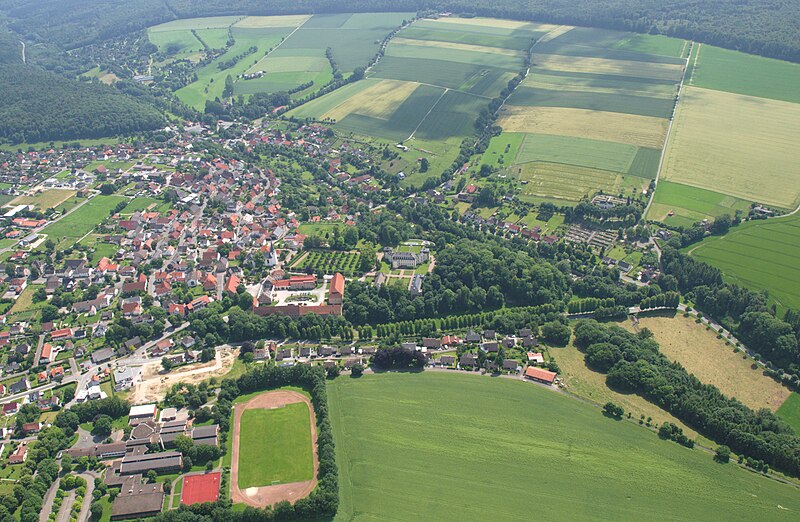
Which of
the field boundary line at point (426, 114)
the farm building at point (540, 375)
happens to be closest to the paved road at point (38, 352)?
the farm building at point (540, 375)

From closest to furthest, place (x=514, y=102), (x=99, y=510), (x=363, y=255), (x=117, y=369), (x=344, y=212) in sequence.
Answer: (x=99, y=510), (x=117, y=369), (x=363, y=255), (x=344, y=212), (x=514, y=102)

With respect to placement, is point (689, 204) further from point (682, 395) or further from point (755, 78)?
point (755, 78)

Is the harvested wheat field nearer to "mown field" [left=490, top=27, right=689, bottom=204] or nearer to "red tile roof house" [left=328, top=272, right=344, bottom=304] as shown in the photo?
"mown field" [left=490, top=27, right=689, bottom=204]

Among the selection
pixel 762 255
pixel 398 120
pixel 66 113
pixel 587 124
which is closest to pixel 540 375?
pixel 762 255

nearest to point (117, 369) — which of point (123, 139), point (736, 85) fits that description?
point (123, 139)

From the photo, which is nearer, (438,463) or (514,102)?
(438,463)

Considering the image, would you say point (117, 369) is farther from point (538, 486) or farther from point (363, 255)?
point (538, 486)

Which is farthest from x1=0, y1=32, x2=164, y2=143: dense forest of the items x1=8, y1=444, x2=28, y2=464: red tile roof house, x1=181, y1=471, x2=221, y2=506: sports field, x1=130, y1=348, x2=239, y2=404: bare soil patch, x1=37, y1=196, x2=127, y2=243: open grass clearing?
x1=181, y1=471, x2=221, y2=506: sports field
